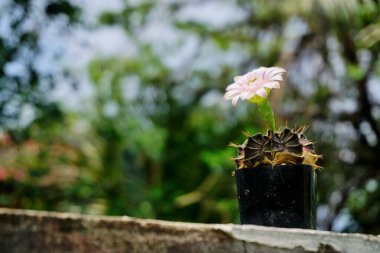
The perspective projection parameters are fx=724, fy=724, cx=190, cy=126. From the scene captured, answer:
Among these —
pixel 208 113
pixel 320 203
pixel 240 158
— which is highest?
pixel 208 113

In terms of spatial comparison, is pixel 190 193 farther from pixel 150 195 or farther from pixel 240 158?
pixel 240 158


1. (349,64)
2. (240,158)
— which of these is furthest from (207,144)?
(240,158)

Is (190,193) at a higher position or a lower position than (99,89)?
lower

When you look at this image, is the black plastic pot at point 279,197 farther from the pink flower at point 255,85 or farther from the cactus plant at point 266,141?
the pink flower at point 255,85

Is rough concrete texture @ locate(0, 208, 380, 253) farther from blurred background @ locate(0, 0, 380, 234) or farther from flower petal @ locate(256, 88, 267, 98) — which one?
blurred background @ locate(0, 0, 380, 234)

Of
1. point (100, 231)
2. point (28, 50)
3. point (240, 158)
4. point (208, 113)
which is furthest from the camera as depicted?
point (208, 113)

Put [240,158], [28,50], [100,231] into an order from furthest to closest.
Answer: [28,50]
[240,158]
[100,231]

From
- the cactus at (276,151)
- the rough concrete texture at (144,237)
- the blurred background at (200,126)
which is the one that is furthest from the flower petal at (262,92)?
the blurred background at (200,126)
